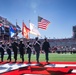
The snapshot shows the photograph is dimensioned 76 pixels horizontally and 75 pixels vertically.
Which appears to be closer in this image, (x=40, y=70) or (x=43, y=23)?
(x=40, y=70)

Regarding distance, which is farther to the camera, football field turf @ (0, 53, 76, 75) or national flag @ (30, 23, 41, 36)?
national flag @ (30, 23, 41, 36)

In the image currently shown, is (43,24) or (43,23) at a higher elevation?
(43,23)

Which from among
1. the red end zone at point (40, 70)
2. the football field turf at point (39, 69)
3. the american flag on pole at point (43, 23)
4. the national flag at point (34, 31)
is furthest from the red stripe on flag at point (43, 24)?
the red end zone at point (40, 70)

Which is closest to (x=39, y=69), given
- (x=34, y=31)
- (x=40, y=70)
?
(x=40, y=70)

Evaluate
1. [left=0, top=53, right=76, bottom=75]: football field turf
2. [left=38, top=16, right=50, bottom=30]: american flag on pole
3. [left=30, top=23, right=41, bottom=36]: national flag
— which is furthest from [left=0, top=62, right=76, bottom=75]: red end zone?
[left=38, top=16, right=50, bottom=30]: american flag on pole

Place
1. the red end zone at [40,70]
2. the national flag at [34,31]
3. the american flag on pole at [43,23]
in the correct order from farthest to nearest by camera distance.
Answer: the american flag on pole at [43,23] < the national flag at [34,31] < the red end zone at [40,70]

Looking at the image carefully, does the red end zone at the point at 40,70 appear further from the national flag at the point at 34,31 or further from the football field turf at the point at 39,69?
the national flag at the point at 34,31

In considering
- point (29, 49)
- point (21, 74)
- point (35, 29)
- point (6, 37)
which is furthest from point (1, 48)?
point (6, 37)

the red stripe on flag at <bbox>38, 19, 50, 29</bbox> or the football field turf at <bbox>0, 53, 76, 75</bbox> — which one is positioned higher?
the red stripe on flag at <bbox>38, 19, 50, 29</bbox>

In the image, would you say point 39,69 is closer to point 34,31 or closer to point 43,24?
point 34,31

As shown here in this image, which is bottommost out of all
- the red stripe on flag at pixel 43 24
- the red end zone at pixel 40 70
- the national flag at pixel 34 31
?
the red end zone at pixel 40 70

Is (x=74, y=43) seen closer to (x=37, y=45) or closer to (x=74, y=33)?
(x=74, y=33)

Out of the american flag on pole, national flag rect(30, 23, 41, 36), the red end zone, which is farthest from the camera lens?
the american flag on pole

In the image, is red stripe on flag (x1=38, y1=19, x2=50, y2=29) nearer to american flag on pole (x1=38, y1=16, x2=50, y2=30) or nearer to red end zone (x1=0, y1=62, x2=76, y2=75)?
american flag on pole (x1=38, y1=16, x2=50, y2=30)
